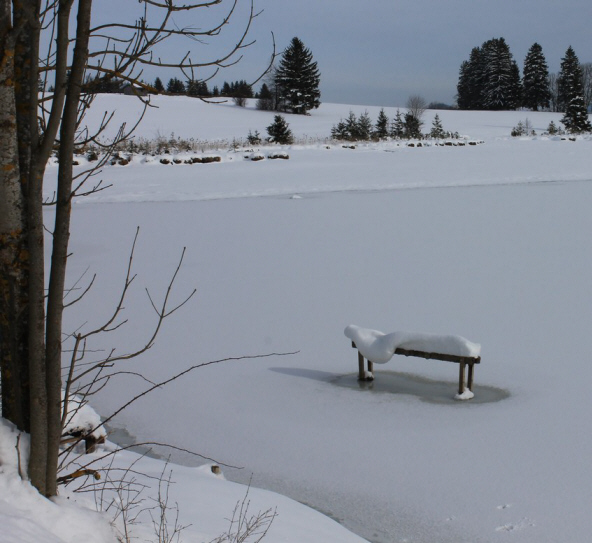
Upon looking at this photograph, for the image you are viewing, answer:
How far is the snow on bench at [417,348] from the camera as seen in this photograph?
4785 millimetres

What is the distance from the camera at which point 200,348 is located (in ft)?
19.9

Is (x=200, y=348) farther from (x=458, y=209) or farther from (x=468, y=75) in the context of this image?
(x=468, y=75)

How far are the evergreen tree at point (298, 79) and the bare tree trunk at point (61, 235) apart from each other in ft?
143

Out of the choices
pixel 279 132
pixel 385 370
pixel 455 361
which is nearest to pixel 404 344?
pixel 455 361

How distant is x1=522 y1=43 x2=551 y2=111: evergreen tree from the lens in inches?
2119

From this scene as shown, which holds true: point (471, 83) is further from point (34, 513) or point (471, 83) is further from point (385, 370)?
point (34, 513)

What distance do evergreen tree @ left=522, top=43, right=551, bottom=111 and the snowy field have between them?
43.5 m

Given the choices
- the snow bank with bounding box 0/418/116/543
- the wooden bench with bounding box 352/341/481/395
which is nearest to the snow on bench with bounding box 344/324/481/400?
the wooden bench with bounding box 352/341/481/395

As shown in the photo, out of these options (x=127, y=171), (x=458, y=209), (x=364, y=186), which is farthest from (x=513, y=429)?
(x=127, y=171)

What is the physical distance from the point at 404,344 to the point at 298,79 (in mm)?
42019

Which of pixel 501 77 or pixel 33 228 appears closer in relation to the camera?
pixel 33 228

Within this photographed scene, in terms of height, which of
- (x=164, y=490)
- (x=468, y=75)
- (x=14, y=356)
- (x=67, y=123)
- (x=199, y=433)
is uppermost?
(x=468, y=75)

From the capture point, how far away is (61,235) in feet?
6.91

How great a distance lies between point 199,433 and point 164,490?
1.40 meters
